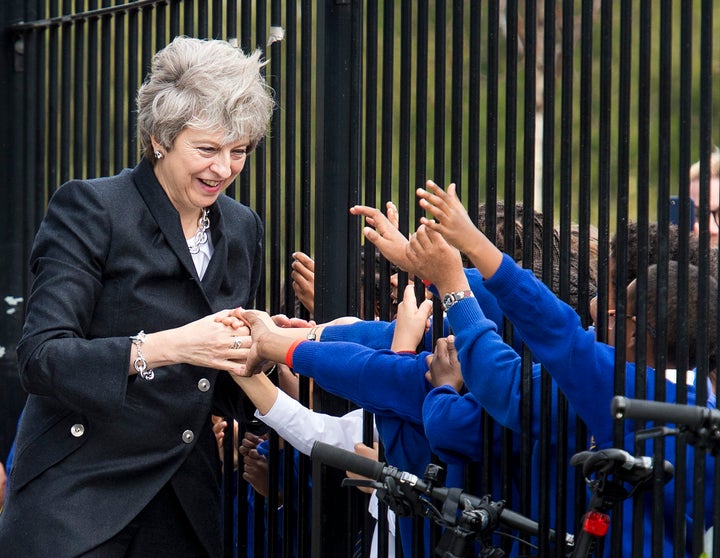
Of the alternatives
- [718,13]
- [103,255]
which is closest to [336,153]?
[103,255]

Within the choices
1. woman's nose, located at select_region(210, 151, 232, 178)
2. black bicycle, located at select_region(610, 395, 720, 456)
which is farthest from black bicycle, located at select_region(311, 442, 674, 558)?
woman's nose, located at select_region(210, 151, 232, 178)

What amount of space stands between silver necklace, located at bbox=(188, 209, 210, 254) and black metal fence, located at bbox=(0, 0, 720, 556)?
457 millimetres

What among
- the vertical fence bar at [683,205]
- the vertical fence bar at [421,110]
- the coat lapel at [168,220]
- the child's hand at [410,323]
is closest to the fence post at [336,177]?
the vertical fence bar at [421,110]

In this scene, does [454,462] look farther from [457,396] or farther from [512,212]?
[512,212]

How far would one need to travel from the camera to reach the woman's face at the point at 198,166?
10.8 feet

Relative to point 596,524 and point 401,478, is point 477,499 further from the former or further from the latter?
point 596,524

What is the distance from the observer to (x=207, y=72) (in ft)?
11.0

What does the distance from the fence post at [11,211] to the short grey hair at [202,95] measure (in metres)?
1.78

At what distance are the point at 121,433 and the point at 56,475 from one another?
8.1 inches

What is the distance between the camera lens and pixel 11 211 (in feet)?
16.5

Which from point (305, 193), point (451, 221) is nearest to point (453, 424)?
point (451, 221)

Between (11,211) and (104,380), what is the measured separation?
2163 millimetres

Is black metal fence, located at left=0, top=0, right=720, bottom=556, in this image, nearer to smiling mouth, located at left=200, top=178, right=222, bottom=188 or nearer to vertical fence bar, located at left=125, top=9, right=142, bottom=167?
vertical fence bar, located at left=125, top=9, right=142, bottom=167

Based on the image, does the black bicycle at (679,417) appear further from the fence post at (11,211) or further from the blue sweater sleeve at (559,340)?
the fence post at (11,211)
